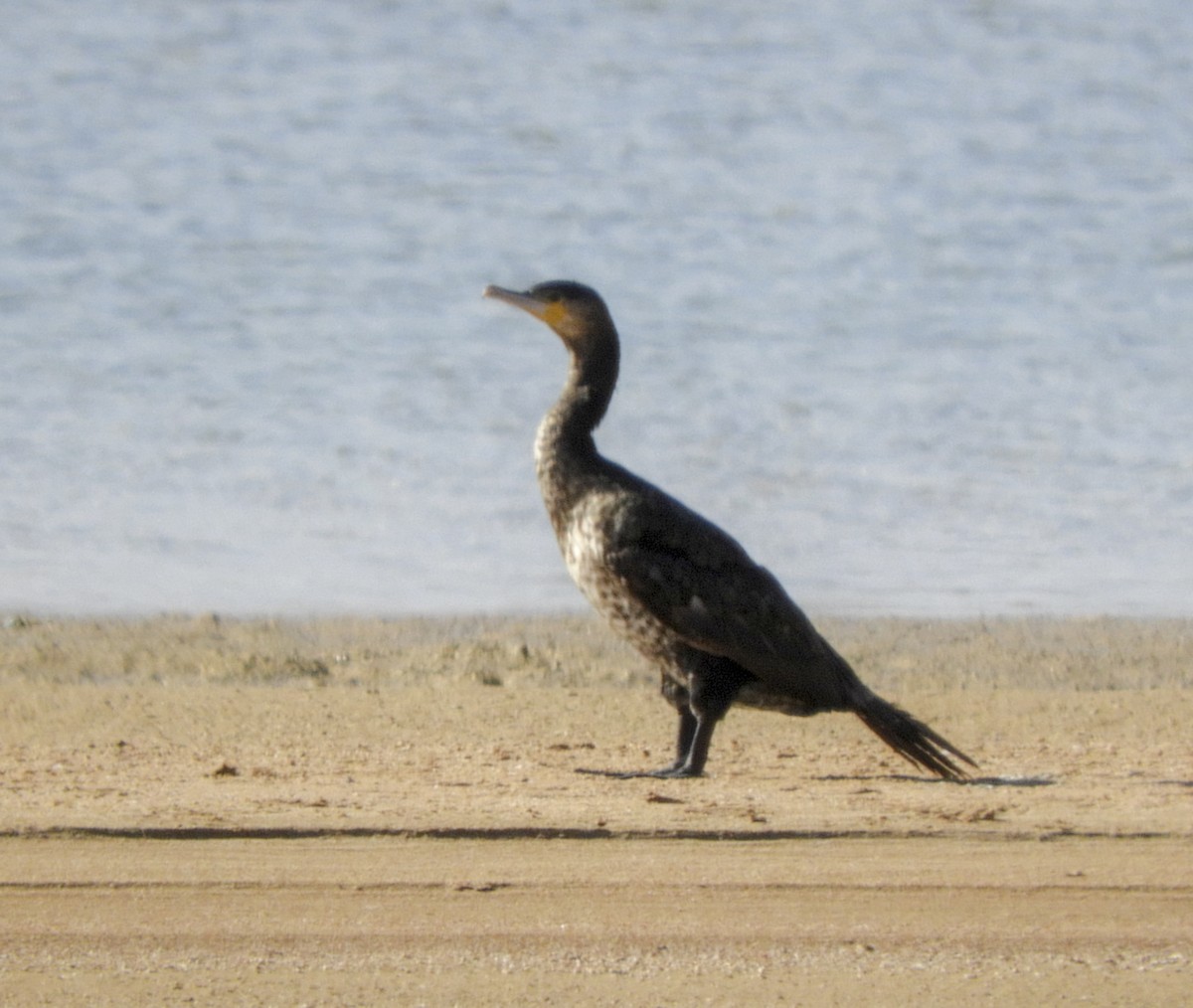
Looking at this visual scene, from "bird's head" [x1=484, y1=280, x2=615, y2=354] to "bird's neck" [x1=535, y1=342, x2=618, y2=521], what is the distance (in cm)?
6

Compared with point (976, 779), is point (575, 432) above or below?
above

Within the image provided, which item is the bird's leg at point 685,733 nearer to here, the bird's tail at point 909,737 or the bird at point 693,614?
the bird at point 693,614

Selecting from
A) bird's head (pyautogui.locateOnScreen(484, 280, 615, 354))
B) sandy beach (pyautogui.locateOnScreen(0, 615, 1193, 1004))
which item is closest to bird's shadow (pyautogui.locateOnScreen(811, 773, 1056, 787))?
sandy beach (pyautogui.locateOnScreen(0, 615, 1193, 1004))

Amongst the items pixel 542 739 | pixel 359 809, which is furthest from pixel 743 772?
pixel 359 809

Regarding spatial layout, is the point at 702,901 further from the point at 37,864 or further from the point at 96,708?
the point at 96,708

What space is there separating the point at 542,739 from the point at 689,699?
2.68 ft

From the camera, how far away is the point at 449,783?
644 centimetres

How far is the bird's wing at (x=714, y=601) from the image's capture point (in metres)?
6.58

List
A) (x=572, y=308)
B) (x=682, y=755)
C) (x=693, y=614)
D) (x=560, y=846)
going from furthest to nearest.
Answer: (x=572, y=308), (x=682, y=755), (x=693, y=614), (x=560, y=846)

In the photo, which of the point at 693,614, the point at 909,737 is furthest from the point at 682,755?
the point at 909,737

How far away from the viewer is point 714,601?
6.60 metres

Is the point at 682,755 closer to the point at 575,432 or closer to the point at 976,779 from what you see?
the point at 976,779

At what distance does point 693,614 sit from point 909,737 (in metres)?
0.77

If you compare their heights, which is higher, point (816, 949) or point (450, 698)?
point (816, 949)
